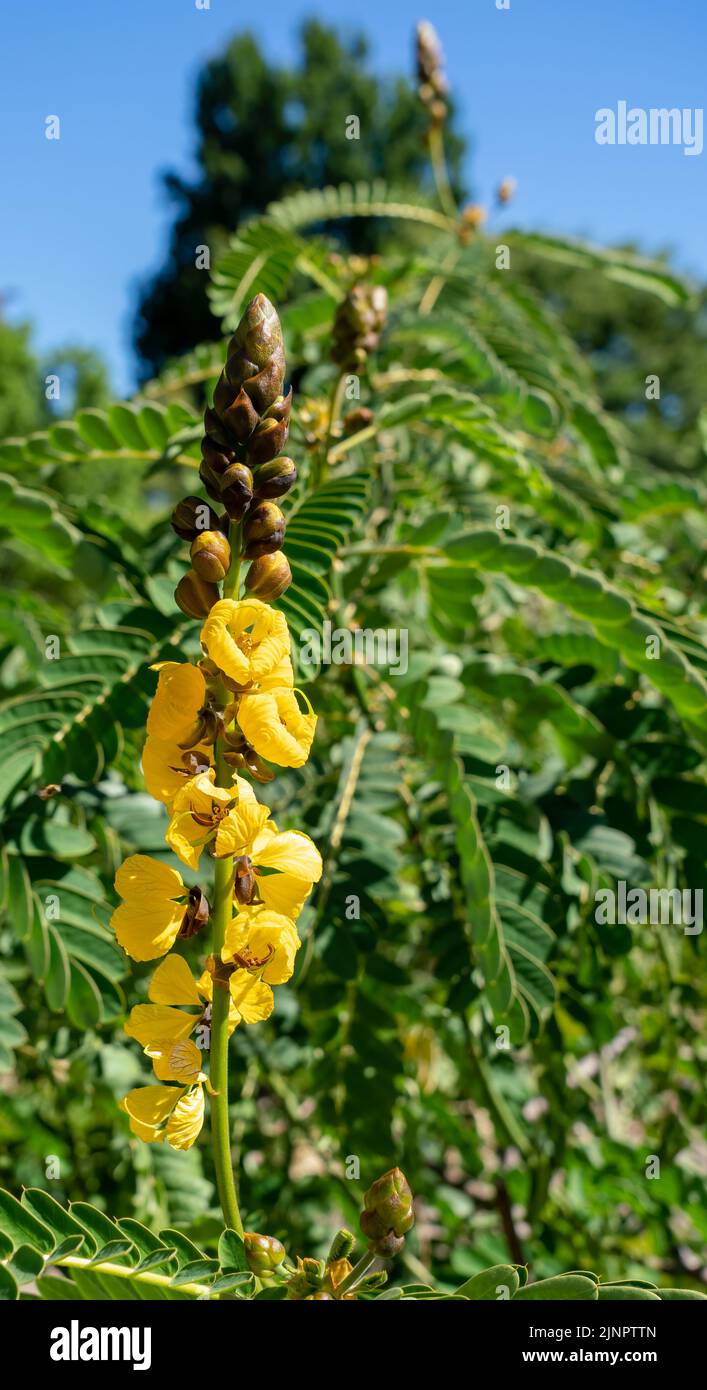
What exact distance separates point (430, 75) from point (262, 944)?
9.17 feet

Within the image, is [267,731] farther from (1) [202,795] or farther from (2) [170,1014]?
(2) [170,1014]

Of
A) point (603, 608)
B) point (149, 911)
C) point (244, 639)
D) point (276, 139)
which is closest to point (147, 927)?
point (149, 911)

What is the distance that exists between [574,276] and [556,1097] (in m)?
31.5

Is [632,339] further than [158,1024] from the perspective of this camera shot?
Yes

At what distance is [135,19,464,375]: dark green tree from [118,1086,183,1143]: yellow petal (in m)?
29.3

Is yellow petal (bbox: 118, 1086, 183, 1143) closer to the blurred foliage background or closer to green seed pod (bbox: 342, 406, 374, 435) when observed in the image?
the blurred foliage background

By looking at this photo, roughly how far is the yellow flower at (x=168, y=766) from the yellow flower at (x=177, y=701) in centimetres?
1

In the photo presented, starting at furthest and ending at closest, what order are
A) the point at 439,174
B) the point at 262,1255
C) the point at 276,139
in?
the point at 276,139 < the point at 439,174 < the point at 262,1255

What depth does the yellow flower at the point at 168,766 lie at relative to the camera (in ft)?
2.54

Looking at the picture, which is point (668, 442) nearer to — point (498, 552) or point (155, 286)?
point (155, 286)

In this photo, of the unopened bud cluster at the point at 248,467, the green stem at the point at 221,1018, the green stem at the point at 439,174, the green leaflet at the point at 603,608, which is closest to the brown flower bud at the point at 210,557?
the unopened bud cluster at the point at 248,467

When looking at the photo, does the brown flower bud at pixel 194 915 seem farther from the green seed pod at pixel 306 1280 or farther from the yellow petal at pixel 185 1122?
the green seed pod at pixel 306 1280

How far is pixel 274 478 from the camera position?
81 centimetres

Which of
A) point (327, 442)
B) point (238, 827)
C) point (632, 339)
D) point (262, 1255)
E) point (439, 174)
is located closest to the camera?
point (238, 827)
